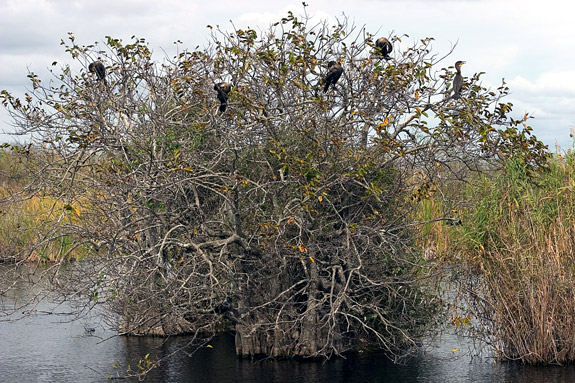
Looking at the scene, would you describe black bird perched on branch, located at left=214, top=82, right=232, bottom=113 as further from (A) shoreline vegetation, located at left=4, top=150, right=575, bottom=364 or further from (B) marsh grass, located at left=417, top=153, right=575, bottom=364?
(B) marsh grass, located at left=417, top=153, right=575, bottom=364

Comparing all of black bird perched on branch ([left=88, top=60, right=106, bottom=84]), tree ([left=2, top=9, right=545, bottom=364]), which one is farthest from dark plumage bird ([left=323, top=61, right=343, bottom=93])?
black bird perched on branch ([left=88, top=60, right=106, bottom=84])

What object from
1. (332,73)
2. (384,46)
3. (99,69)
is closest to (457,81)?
(384,46)

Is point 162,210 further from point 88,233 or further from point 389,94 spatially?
point 389,94

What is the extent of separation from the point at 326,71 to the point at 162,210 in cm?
358

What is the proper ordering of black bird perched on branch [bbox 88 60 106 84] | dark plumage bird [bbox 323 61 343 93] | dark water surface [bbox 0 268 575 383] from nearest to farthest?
1. dark plumage bird [bbox 323 61 343 93]
2. dark water surface [bbox 0 268 575 383]
3. black bird perched on branch [bbox 88 60 106 84]

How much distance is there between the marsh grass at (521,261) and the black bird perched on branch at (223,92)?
4.15 metres

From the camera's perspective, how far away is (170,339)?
49.9 feet

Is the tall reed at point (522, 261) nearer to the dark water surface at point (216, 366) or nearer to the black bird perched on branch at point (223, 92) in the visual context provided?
the dark water surface at point (216, 366)

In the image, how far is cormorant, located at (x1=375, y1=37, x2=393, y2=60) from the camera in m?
12.4

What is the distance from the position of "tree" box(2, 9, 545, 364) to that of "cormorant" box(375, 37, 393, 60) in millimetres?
165

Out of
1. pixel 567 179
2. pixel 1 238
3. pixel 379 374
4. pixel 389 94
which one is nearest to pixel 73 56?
pixel 389 94

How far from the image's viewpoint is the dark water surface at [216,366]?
1228cm

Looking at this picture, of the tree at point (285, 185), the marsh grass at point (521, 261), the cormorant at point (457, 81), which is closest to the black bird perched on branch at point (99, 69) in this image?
the tree at point (285, 185)

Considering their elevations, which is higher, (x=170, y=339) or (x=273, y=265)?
(x=273, y=265)
